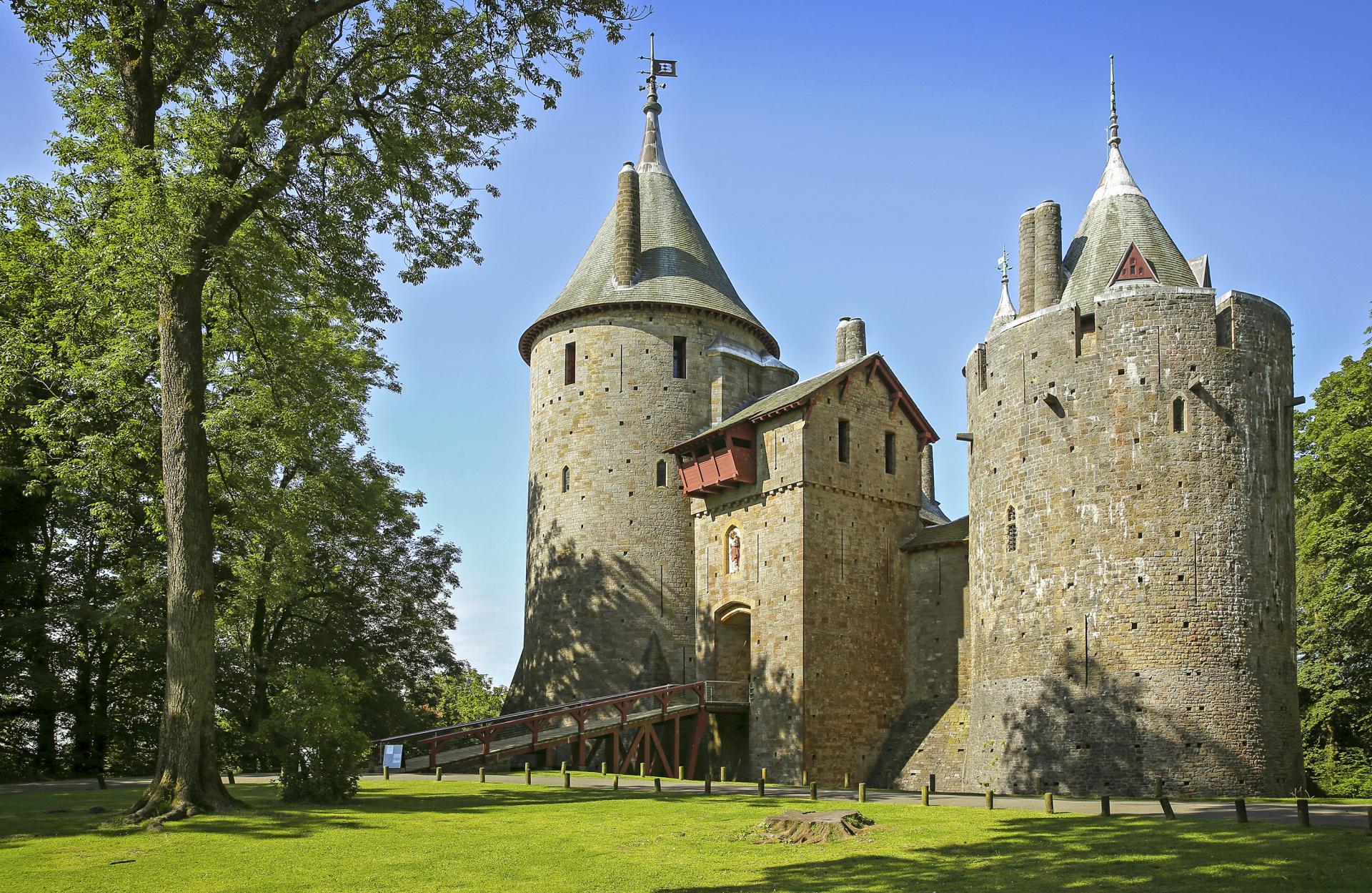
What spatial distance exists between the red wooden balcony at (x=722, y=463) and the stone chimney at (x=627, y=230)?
21.7 feet

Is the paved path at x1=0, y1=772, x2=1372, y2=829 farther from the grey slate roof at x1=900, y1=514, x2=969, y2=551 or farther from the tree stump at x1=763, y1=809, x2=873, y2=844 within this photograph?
the grey slate roof at x1=900, y1=514, x2=969, y2=551

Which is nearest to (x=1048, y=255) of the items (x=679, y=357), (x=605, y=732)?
(x=679, y=357)

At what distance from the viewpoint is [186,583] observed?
60.8 feet

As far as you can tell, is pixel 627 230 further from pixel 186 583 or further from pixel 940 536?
pixel 186 583

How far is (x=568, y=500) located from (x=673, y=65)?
18192 mm

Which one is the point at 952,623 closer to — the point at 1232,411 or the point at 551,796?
the point at 1232,411

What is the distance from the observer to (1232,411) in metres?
25.8

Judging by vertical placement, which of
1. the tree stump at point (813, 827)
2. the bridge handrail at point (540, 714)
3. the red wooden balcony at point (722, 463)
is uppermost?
the red wooden balcony at point (722, 463)

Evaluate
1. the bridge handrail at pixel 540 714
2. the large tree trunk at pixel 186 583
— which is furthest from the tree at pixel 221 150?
the bridge handrail at pixel 540 714

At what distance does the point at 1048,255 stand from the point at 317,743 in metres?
20.6

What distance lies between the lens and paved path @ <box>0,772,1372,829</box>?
18250 millimetres

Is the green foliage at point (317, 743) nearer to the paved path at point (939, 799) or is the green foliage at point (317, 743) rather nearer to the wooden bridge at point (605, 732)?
the paved path at point (939, 799)

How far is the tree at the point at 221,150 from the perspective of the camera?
1841cm

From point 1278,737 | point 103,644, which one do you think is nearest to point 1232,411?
point 1278,737
